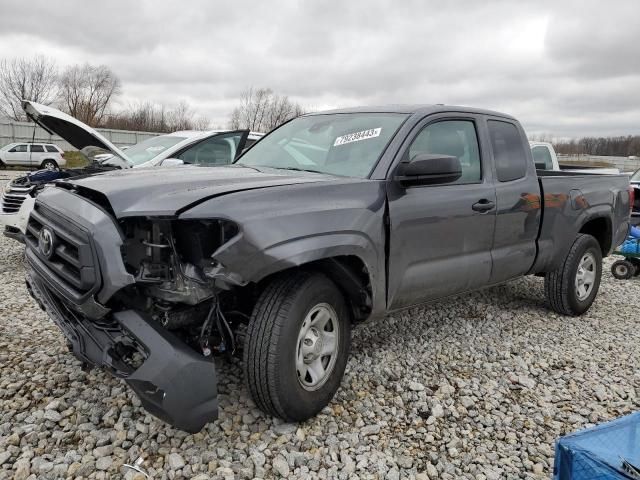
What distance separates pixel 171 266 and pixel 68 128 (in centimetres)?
412

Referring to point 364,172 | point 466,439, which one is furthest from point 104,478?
point 364,172

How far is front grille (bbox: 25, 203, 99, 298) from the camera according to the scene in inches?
94.9

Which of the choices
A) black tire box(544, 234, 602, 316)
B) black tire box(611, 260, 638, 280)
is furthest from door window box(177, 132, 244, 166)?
black tire box(611, 260, 638, 280)

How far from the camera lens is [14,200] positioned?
6336 millimetres

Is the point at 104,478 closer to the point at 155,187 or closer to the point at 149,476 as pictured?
the point at 149,476

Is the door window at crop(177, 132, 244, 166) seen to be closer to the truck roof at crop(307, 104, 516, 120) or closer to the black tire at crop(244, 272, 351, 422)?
the truck roof at crop(307, 104, 516, 120)

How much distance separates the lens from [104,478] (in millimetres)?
2412

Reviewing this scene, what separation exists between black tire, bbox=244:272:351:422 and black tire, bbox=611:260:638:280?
5700 mm

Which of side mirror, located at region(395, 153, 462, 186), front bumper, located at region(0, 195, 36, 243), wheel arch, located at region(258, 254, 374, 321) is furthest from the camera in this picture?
front bumper, located at region(0, 195, 36, 243)

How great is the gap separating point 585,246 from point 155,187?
4.15m

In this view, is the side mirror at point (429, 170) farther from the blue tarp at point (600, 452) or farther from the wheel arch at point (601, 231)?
the wheel arch at point (601, 231)

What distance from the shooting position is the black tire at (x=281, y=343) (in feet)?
8.55

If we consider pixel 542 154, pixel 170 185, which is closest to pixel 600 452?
pixel 170 185

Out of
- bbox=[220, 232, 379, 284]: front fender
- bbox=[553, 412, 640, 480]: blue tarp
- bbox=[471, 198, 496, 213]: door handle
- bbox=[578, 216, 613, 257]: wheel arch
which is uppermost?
bbox=[471, 198, 496, 213]: door handle
